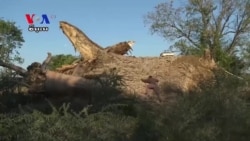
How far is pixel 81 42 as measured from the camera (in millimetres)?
12758

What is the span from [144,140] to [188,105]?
635mm

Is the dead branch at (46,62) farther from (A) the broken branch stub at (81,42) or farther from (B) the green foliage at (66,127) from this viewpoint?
(B) the green foliage at (66,127)

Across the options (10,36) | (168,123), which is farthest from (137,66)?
(10,36)

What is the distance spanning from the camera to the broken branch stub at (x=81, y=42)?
12375mm

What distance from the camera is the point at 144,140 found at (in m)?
5.25

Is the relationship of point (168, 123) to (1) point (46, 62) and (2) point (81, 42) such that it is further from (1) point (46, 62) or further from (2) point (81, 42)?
(2) point (81, 42)

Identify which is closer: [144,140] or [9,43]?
[144,140]

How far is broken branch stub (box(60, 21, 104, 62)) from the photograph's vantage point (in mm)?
12375

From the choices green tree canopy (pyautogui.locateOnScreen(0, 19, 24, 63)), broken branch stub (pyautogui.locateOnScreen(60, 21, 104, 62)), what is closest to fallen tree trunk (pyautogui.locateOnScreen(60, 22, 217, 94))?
broken branch stub (pyautogui.locateOnScreen(60, 21, 104, 62))

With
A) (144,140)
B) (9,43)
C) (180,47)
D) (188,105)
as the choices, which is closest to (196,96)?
(188,105)

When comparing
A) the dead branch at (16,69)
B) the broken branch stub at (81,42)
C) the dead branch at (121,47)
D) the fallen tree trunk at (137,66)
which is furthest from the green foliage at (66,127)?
the dead branch at (121,47)

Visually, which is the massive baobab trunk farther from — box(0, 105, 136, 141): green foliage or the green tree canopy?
the green tree canopy

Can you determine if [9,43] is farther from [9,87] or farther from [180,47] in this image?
[9,87]

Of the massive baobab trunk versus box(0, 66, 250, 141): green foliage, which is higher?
the massive baobab trunk
